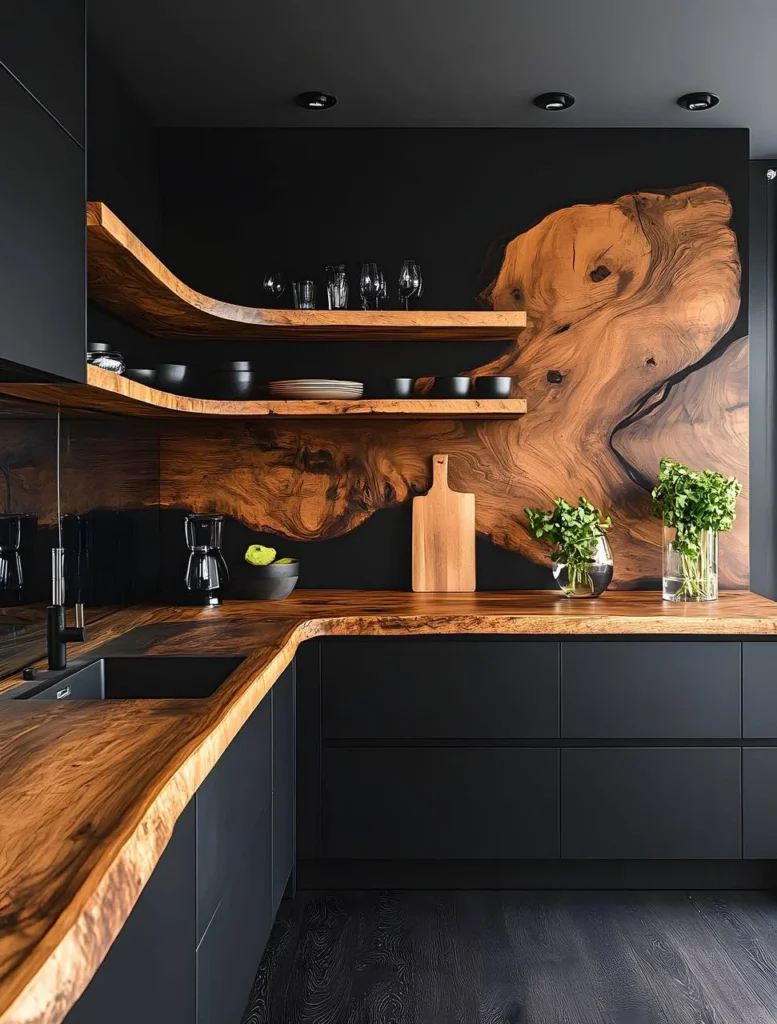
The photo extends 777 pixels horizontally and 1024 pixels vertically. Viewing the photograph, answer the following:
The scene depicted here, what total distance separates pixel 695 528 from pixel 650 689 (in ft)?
2.13

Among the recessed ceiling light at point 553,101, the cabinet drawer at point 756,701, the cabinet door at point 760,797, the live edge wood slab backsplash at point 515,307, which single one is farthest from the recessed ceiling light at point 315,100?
the cabinet door at point 760,797

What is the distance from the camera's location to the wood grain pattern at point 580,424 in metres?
3.60

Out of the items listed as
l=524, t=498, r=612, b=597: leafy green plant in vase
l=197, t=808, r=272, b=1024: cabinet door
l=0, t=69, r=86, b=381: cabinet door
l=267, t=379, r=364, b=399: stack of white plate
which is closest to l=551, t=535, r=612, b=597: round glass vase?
l=524, t=498, r=612, b=597: leafy green plant in vase

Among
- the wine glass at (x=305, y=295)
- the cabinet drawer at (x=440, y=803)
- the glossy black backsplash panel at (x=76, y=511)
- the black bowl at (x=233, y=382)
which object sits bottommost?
the cabinet drawer at (x=440, y=803)

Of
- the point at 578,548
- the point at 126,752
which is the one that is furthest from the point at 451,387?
the point at 126,752

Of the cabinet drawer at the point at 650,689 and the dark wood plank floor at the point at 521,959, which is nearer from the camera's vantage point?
the dark wood plank floor at the point at 521,959

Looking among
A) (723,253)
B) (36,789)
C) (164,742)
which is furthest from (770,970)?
(723,253)

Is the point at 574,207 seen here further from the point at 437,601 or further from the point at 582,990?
the point at 582,990

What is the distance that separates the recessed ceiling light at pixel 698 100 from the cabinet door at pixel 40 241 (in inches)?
85.6

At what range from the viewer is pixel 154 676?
2.34 meters

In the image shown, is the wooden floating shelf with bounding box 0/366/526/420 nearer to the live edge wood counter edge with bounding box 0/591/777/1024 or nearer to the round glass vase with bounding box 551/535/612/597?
the round glass vase with bounding box 551/535/612/597

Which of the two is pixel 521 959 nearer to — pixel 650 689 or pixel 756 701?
pixel 650 689

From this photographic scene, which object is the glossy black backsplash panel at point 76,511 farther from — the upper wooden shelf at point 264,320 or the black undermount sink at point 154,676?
the upper wooden shelf at point 264,320

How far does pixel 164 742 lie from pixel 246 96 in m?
2.43
